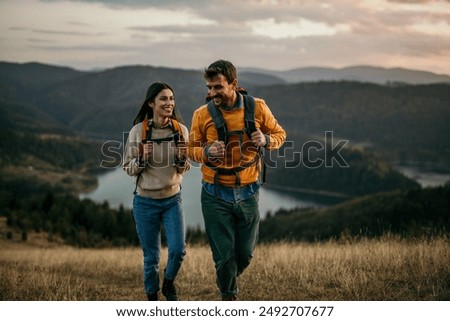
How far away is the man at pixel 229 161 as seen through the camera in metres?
3.69

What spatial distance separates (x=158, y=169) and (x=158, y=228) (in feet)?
1.75

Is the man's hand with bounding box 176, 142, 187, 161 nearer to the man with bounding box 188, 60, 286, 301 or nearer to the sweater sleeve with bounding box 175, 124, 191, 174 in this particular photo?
the sweater sleeve with bounding box 175, 124, 191, 174

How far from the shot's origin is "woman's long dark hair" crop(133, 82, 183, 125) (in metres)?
4.03

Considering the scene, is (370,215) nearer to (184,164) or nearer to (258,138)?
(184,164)

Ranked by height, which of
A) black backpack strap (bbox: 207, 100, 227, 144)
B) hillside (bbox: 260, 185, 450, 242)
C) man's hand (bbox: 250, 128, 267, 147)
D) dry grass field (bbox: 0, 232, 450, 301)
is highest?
black backpack strap (bbox: 207, 100, 227, 144)

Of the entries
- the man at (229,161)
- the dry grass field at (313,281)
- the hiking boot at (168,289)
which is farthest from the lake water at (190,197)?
the man at (229,161)

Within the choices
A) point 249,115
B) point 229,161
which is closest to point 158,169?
point 229,161

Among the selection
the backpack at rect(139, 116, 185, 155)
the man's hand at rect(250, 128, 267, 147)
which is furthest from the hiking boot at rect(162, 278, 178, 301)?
the man's hand at rect(250, 128, 267, 147)

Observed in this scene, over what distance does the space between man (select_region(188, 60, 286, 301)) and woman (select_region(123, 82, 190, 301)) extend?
0.33 meters

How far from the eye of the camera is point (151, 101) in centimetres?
409

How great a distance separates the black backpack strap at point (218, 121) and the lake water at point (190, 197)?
75.2 meters
